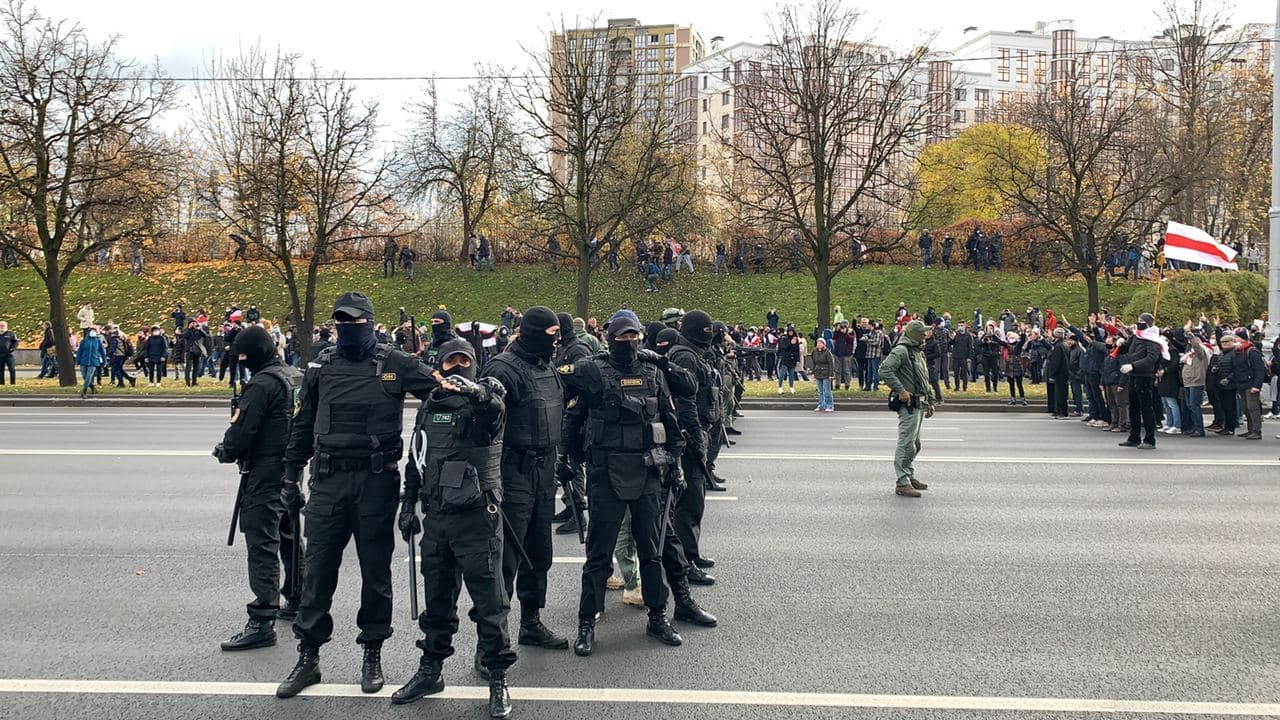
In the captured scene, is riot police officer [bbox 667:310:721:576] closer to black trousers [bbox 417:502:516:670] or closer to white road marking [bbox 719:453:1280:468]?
black trousers [bbox 417:502:516:670]

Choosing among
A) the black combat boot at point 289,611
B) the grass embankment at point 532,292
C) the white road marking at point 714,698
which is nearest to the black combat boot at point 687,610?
the white road marking at point 714,698

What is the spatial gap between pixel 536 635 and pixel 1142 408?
12.7m

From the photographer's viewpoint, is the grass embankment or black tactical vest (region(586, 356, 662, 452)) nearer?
black tactical vest (region(586, 356, 662, 452))

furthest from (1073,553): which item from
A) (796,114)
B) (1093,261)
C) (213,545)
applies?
(1093,261)

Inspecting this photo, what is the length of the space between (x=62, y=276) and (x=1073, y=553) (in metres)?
28.1

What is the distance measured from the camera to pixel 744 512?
31.9 ft

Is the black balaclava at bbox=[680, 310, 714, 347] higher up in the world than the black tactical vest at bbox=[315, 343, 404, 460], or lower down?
higher up

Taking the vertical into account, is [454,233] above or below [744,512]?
above

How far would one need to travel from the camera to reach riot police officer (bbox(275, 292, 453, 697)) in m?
5.19

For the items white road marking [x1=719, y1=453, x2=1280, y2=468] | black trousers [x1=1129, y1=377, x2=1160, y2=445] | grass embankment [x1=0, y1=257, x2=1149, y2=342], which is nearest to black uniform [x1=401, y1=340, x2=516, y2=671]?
white road marking [x1=719, y1=453, x2=1280, y2=468]

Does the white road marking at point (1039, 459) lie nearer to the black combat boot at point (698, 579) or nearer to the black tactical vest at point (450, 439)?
the black combat boot at point (698, 579)

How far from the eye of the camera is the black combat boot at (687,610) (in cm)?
619

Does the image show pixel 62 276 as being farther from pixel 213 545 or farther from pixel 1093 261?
pixel 1093 261

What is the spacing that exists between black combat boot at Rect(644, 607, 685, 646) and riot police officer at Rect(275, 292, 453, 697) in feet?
5.19
